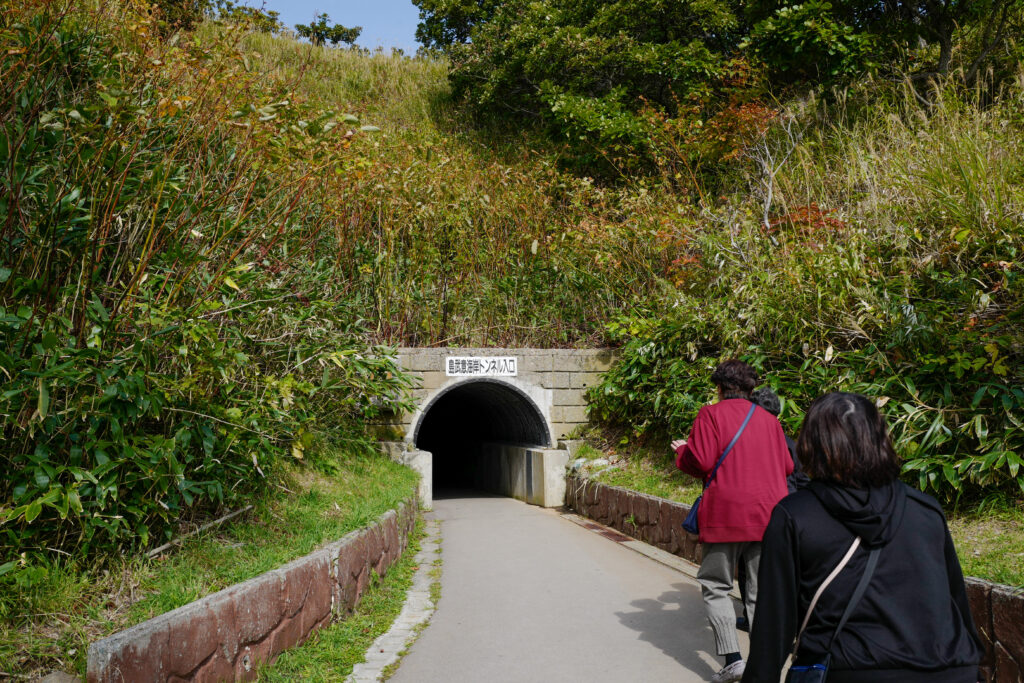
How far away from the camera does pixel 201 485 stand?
16.0 ft

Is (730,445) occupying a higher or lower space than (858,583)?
higher

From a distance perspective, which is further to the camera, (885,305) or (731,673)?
(885,305)

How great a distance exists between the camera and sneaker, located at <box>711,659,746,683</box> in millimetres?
4262

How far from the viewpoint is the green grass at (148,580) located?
3494 mm

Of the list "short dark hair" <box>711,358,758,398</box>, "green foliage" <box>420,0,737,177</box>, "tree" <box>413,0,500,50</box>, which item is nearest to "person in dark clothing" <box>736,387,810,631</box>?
"short dark hair" <box>711,358,758,398</box>

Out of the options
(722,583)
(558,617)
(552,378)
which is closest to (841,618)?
(722,583)

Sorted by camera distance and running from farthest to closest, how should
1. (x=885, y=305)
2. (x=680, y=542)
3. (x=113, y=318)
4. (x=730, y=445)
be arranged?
(x=680, y=542) → (x=885, y=305) → (x=730, y=445) → (x=113, y=318)

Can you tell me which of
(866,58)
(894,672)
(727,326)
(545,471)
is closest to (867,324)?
(727,326)

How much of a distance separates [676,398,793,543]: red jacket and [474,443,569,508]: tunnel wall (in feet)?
23.1

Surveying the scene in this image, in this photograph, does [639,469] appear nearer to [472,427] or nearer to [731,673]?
[731,673]

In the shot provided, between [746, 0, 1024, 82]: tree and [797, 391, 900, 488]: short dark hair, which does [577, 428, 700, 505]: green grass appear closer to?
[797, 391, 900, 488]: short dark hair

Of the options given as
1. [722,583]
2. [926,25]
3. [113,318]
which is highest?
[926,25]

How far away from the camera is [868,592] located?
80.7 inches

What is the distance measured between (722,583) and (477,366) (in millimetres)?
7367
